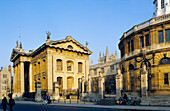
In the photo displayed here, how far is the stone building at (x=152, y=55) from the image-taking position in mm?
28078

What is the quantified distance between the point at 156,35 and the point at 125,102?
40.0 feet

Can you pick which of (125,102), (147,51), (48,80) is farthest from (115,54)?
(125,102)

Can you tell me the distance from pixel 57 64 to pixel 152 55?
75.6 feet

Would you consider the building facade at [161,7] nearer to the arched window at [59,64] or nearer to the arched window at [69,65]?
the arched window at [69,65]

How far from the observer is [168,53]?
2812 centimetres

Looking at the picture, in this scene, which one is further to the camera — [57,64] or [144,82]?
[57,64]

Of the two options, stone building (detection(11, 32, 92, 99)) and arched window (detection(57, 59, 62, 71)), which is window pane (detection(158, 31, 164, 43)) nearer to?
stone building (detection(11, 32, 92, 99))

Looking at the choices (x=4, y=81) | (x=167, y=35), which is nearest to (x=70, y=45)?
(x=167, y=35)

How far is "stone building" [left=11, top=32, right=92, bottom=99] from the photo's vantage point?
139 ft

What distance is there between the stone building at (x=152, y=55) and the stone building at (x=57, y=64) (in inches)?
653

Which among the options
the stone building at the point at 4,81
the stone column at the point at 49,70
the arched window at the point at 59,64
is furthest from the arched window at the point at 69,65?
the stone building at the point at 4,81

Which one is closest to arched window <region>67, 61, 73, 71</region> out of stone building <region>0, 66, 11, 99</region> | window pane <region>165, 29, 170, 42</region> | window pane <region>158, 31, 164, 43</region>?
window pane <region>158, 31, 164, 43</region>

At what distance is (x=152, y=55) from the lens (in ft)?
97.1

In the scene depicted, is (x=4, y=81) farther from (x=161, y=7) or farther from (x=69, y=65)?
(x=161, y=7)
